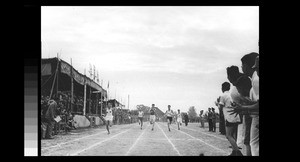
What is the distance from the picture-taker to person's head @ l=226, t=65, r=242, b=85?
9648 millimetres

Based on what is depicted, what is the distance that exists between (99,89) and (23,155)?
15257 millimetres

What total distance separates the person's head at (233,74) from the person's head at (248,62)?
1.99ft

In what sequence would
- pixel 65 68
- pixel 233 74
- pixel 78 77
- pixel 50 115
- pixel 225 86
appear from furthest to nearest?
pixel 78 77 < pixel 65 68 < pixel 50 115 < pixel 225 86 < pixel 233 74

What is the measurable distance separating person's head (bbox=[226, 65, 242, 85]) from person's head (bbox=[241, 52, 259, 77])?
1.99 feet

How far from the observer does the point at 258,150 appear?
819 centimetres

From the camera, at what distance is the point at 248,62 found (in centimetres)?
891

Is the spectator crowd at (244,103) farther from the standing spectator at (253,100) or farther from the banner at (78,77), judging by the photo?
the banner at (78,77)

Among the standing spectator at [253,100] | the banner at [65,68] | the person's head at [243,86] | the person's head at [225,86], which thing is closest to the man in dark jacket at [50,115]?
the banner at [65,68]

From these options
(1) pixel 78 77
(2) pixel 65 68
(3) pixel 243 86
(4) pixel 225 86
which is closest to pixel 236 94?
(3) pixel 243 86

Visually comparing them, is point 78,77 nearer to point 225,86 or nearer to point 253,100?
point 225,86

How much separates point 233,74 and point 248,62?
0.90 m

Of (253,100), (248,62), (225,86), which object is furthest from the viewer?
(225,86)
